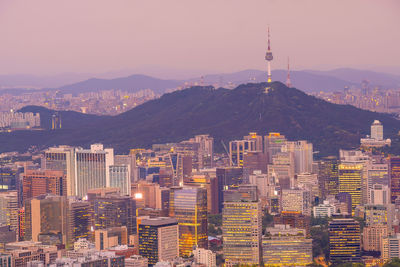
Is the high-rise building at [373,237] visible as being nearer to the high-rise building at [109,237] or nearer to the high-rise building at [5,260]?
the high-rise building at [109,237]

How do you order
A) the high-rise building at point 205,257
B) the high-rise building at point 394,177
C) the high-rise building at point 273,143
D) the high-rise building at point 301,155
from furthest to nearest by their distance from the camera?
the high-rise building at point 273,143 → the high-rise building at point 301,155 → the high-rise building at point 394,177 → the high-rise building at point 205,257

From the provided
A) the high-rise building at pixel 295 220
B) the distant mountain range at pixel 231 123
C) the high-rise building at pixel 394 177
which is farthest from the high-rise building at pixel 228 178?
the distant mountain range at pixel 231 123

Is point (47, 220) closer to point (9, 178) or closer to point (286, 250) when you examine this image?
point (286, 250)

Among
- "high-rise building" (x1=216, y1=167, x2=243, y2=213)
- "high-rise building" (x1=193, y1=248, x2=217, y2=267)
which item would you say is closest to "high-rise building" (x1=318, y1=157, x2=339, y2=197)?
"high-rise building" (x1=216, y1=167, x2=243, y2=213)

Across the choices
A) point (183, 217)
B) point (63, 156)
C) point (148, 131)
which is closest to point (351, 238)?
point (183, 217)

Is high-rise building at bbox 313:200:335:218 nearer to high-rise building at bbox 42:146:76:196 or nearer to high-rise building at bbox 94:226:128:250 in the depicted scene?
high-rise building at bbox 94:226:128:250
